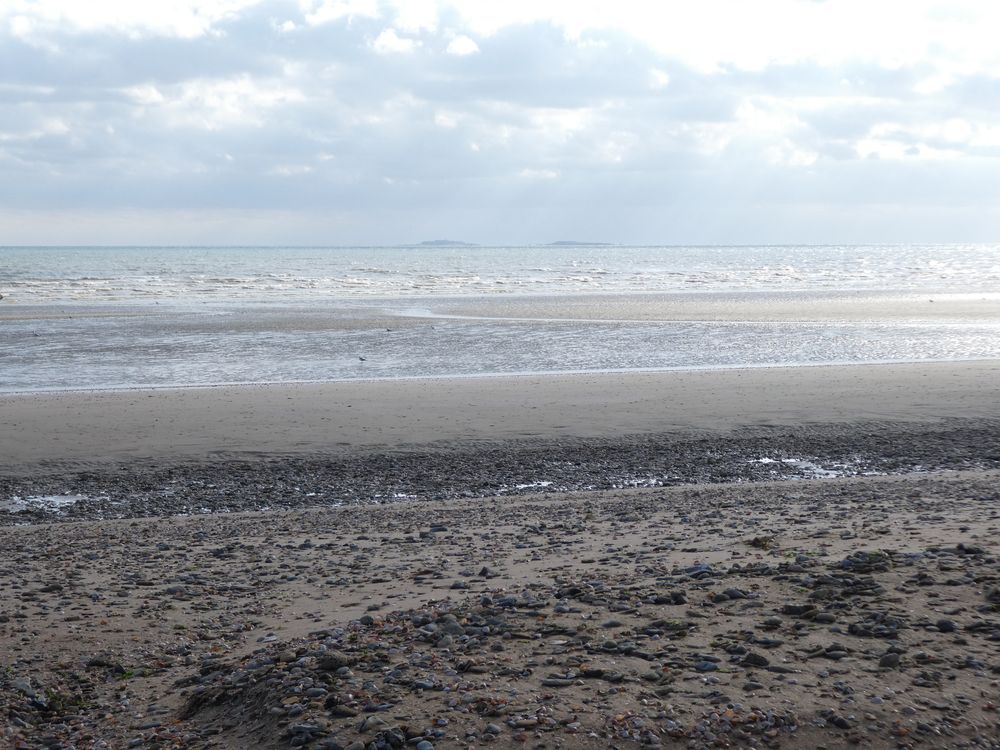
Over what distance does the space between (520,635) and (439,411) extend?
1088 cm

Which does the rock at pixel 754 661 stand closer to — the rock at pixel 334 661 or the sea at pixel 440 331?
the rock at pixel 334 661

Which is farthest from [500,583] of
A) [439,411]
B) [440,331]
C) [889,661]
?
[440,331]

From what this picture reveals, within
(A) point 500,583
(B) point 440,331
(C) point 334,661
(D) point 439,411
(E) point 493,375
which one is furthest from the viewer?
(B) point 440,331

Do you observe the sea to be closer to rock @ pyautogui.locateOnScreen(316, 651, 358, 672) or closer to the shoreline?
the shoreline

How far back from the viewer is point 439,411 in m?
16.5

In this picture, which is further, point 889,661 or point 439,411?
point 439,411

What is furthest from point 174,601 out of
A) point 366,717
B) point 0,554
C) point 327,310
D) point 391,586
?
point 327,310

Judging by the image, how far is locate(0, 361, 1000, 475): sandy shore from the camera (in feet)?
45.8

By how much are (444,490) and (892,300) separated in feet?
140

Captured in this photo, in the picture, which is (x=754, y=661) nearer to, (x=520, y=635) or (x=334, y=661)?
(x=520, y=635)

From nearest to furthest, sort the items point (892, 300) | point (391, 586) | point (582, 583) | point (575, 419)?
point (582, 583) → point (391, 586) → point (575, 419) → point (892, 300)

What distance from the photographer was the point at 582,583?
265 inches

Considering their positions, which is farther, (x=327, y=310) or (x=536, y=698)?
(x=327, y=310)

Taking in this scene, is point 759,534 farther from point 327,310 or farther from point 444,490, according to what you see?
point 327,310
